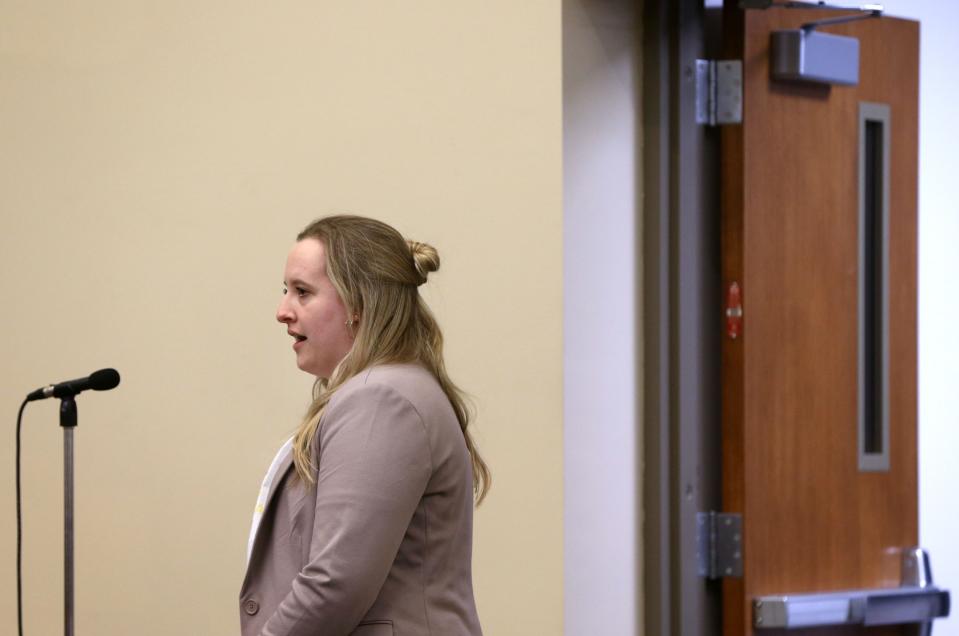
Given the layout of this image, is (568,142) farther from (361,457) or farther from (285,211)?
(361,457)

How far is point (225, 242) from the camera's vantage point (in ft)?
9.76

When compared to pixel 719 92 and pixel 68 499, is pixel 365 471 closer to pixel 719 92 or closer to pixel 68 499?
pixel 68 499

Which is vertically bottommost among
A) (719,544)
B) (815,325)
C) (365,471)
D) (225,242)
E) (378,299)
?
(719,544)

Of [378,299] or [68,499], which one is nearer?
[378,299]

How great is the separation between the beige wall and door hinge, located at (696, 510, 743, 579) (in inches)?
14.2

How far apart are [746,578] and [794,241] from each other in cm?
80

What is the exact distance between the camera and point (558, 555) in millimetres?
2824

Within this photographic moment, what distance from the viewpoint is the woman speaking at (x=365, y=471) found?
Answer: 5.54 feet

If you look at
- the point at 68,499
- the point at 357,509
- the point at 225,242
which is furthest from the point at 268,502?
the point at 225,242

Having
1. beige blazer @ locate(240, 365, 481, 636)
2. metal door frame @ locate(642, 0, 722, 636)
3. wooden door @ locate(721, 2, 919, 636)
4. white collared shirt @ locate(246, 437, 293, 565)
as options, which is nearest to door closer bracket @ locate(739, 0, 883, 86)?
wooden door @ locate(721, 2, 919, 636)

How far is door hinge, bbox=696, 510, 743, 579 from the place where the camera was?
293cm

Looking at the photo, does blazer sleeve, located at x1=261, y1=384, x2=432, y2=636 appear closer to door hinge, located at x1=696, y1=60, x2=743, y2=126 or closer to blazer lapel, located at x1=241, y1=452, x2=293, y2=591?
blazer lapel, located at x1=241, y1=452, x2=293, y2=591

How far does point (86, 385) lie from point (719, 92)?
5.20 feet

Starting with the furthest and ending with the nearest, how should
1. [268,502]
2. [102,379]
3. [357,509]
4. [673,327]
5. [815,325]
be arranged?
[815,325] → [673,327] → [102,379] → [268,502] → [357,509]
